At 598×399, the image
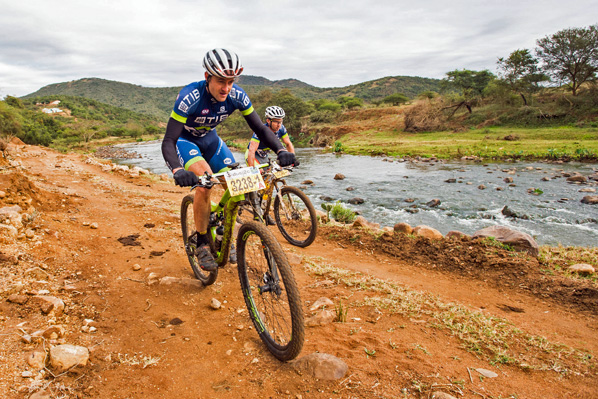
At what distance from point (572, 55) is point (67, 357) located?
169 feet

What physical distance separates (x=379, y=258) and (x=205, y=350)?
13.3 feet

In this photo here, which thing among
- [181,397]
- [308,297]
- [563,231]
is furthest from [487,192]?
[181,397]

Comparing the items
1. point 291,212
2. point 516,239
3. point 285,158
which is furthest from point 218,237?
point 516,239

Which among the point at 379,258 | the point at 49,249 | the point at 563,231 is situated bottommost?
the point at 563,231

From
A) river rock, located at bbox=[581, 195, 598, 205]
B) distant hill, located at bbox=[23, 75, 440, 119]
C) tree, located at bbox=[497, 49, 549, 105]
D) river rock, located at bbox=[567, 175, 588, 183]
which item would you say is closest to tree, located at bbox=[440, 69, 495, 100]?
tree, located at bbox=[497, 49, 549, 105]

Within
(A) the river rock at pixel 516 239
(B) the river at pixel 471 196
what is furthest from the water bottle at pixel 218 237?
(B) the river at pixel 471 196

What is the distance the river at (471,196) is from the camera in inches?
393

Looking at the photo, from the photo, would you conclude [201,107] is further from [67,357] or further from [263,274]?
[67,357]

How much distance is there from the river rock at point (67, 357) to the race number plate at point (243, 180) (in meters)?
1.93

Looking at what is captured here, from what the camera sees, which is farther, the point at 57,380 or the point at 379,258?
the point at 379,258

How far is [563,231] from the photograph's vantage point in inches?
365

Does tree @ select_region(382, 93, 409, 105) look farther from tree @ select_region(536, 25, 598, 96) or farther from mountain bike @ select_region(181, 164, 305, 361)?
mountain bike @ select_region(181, 164, 305, 361)

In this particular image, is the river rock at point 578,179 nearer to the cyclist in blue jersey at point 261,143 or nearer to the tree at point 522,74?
the cyclist in blue jersey at point 261,143

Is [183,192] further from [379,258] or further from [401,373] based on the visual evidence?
[401,373]
